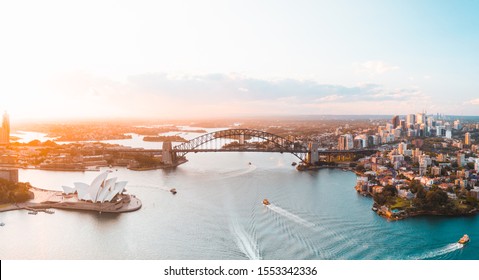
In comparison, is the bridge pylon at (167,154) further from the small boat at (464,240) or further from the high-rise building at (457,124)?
the high-rise building at (457,124)

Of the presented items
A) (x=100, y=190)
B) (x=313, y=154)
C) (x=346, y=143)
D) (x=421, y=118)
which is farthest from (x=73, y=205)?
(x=421, y=118)

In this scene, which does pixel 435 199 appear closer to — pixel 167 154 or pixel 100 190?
pixel 100 190

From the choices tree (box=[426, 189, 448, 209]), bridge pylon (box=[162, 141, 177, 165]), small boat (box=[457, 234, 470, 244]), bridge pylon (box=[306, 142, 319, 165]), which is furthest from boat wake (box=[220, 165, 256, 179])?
small boat (box=[457, 234, 470, 244])

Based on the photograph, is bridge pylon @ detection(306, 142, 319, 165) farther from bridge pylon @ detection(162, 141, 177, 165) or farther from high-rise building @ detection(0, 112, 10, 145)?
high-rise building @ detection(0, 112, 10, 145)

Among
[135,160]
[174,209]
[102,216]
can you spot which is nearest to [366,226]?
[174,209]

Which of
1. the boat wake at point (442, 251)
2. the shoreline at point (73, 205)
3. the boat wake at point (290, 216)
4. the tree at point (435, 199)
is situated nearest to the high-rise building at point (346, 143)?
the tree at point (435, 199)

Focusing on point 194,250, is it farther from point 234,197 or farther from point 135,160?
point 135,160

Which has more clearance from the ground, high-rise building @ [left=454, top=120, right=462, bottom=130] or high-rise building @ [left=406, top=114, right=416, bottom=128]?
high-rise building @ [left=406, top=114, right=416, bottom=128]
